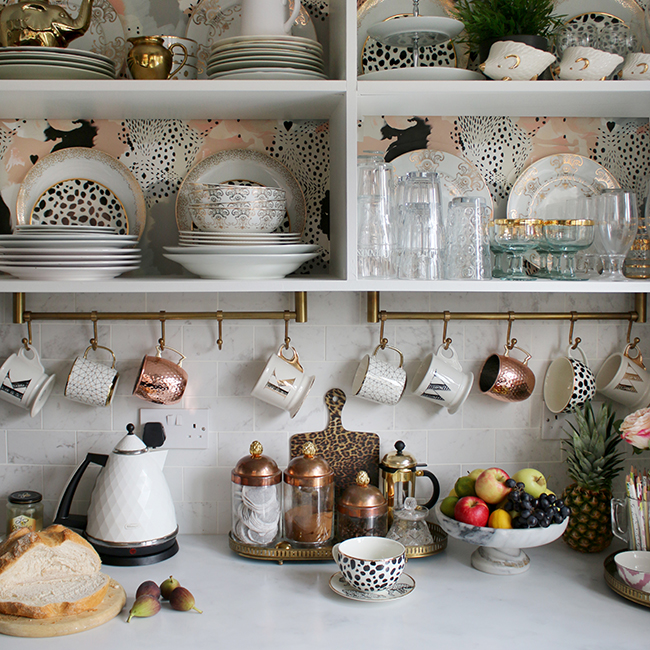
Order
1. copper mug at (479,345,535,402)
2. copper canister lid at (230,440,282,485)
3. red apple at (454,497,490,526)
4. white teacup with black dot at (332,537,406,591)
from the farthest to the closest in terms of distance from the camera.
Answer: copper mug at (479,345,535,402)
copper canister lid at (230,440,282,485)
red apple at (454,497,490,526)
white teacup with black dot at (332,537,406,591)

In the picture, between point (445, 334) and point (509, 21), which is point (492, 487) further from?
point (509, 21)

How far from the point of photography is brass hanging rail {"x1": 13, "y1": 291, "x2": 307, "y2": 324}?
1.55 metres

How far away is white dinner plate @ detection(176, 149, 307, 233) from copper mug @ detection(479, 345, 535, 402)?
2.08ft

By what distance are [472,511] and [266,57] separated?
0.99m

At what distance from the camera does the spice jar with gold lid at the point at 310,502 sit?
1.48 meters

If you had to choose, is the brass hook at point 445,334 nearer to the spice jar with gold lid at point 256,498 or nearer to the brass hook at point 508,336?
the brass hook at point 508,336

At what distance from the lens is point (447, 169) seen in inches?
62.6

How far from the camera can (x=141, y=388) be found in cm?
152

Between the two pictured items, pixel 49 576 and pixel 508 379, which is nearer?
pixel 49 576

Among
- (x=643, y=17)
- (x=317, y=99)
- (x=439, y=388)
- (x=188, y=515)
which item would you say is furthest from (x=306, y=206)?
(x=643, y=17)

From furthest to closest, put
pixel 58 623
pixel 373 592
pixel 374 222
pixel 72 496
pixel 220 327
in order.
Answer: pixel 220 327 → pixel 72 496 → pixel 374 222 → pixel 373 592 → pixel 58 623

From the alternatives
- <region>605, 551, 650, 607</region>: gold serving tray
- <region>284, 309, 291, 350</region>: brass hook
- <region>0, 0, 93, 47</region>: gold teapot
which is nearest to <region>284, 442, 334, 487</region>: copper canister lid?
<region>284, 309, 291, 350</region>: brass hook

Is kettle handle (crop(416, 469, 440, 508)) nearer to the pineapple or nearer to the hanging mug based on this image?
the hanging mug

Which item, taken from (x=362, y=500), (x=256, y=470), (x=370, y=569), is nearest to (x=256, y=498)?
(x=256, y=470)
